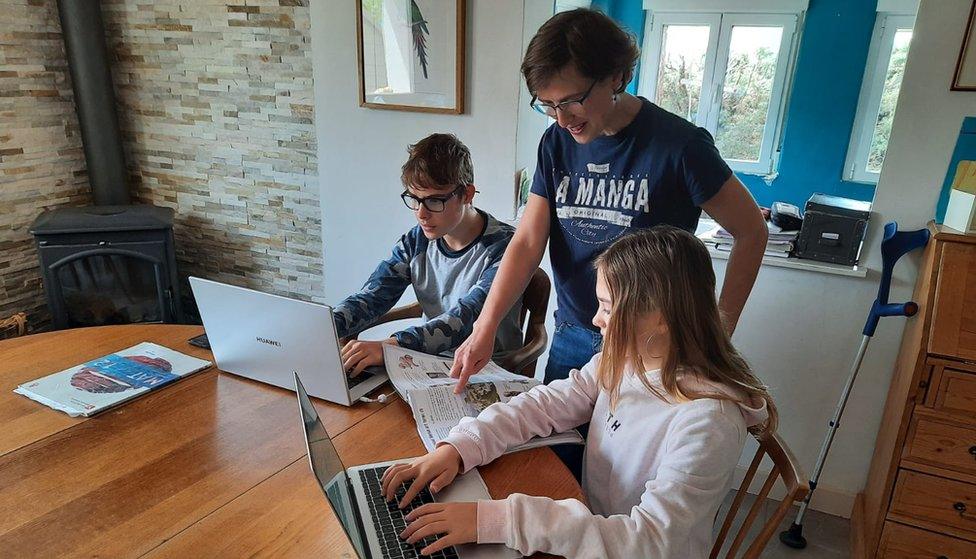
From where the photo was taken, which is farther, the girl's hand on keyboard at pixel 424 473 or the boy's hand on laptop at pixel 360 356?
the boy's hand on laptop at pixel 360 356

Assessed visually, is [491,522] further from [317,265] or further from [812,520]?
[317,265]

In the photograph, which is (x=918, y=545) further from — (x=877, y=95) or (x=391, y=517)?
(x=877, y=95)

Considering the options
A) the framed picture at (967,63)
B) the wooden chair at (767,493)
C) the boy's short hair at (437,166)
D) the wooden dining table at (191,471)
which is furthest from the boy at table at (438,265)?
the framed picture at (967,63)

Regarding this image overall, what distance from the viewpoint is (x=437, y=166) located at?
156 centimetres

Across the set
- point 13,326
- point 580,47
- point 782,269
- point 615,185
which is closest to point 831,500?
point 782,269

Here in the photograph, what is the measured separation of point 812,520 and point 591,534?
172 cm

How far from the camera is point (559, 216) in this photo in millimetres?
1464

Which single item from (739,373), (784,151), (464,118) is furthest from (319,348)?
(784,151)

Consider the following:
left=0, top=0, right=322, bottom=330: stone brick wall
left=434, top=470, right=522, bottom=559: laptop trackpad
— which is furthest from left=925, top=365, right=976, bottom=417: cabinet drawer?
left=0, top=0, right=322, bottom=330: stone brick wall

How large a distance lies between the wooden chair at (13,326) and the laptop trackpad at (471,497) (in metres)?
2.57

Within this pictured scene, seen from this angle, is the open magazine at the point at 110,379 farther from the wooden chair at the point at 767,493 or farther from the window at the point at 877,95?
the window at the point at 877,95

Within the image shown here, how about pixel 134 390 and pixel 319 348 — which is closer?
pixel 319 348

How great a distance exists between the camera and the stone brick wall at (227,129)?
2691mm

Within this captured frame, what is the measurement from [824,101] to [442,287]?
358 centimetres
